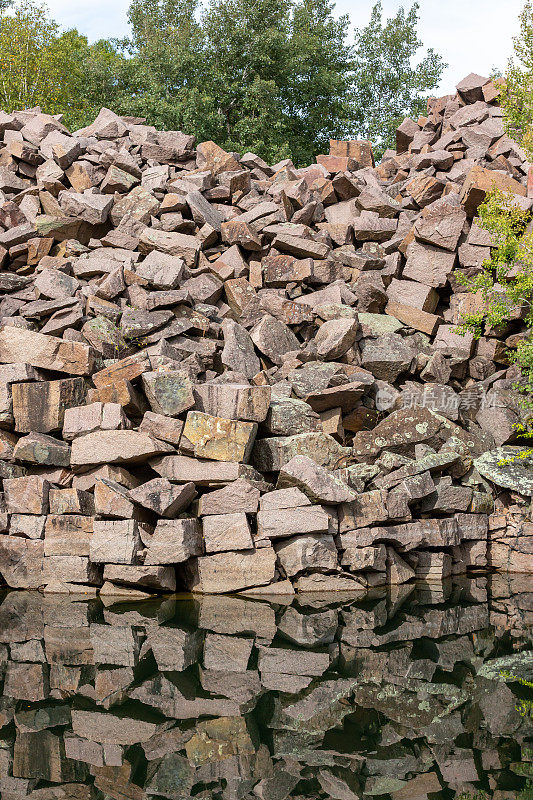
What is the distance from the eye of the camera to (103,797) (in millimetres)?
4812

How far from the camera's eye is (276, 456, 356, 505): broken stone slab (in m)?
10.6

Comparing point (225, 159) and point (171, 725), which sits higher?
point (225, 159)

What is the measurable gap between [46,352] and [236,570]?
4353 millimetres

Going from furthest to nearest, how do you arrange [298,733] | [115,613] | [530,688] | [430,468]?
[430,468] < [115,613] < [530,688] < [298,733]

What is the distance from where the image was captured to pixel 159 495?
33.9ft

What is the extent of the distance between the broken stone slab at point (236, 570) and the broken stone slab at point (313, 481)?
3.13 feet

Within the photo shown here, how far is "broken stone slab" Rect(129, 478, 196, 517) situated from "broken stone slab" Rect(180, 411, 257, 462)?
590mm

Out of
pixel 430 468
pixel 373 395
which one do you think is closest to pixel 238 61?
pixel 373 395

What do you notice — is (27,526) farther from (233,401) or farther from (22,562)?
(233,401)

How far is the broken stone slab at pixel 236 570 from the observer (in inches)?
409

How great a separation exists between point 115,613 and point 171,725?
3663 mm

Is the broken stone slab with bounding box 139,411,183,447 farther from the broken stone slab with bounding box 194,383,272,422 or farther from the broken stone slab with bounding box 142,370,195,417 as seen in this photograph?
the broken stone slab with bounding box 194,383,272,422

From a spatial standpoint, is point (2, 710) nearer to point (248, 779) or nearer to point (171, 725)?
point (171, 725)

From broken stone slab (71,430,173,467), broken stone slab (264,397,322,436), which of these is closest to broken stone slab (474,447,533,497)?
broken stone slab (264,397,322,436)
